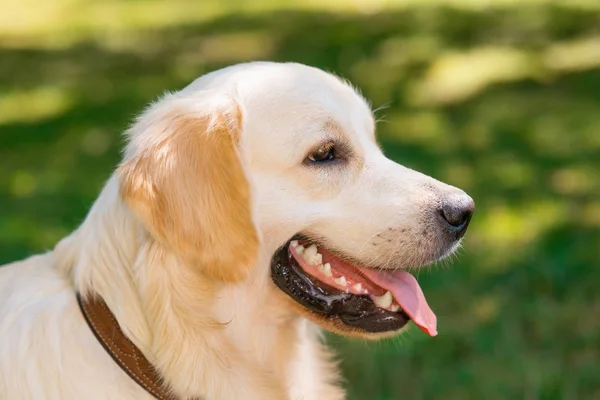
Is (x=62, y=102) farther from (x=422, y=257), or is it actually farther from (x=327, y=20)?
(x=422, y=257)

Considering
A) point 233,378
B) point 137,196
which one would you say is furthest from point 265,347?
point 137,196

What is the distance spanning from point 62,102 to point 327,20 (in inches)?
150

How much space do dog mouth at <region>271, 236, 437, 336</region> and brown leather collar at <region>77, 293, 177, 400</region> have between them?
1.67 ft

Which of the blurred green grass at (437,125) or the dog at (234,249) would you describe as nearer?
the dog at (234,249)

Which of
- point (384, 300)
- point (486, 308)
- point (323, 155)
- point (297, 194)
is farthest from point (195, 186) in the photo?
point (486, 308)

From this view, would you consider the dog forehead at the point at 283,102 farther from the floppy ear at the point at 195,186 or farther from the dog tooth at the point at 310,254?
the dog tooth at the point at 310,254

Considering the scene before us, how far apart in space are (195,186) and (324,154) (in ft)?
1.58

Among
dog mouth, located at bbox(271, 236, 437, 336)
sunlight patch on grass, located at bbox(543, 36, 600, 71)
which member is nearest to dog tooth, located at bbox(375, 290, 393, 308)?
dog mouth, located at bbox(271, 236, 437, 336)

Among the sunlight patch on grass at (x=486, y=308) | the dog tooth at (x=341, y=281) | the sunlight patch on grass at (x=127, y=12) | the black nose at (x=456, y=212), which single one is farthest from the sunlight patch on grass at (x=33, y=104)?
the black nose at (x=456, y=212)

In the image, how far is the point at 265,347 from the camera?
329 cm

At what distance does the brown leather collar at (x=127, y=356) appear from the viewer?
3.00m

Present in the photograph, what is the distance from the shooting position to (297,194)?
10.4 ft

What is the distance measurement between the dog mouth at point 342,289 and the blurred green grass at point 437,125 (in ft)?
3.79

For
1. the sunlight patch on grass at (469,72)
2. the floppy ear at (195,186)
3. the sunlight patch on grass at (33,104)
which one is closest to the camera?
the floppy ear at (195,186)
